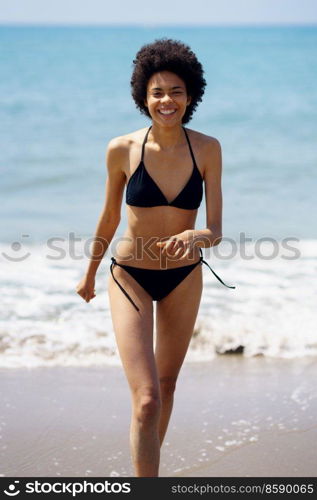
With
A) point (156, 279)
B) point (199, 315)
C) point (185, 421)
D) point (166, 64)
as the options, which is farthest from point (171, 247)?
point (199, 315)

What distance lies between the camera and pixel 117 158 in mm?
4273

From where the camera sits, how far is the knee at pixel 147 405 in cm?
383

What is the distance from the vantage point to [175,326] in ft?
14.0

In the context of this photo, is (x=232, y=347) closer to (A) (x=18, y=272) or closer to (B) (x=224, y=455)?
(B) (x=224, y=455)

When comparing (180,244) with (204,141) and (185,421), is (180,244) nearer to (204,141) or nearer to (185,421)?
(204,141)

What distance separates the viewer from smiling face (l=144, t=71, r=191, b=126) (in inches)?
166

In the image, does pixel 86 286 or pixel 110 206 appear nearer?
pixel 110 206

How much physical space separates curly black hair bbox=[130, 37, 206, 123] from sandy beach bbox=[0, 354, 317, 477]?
2.03 m

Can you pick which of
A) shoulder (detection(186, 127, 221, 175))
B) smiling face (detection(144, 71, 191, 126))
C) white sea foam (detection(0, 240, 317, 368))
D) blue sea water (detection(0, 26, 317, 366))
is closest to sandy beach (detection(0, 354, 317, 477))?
white sea foam (detection(0, 240, 317, 368))

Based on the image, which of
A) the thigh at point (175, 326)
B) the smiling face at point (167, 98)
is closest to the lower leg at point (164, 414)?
the thigh at point (175, 326)

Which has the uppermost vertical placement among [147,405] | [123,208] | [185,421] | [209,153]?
[209,153]

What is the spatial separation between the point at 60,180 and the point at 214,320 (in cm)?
725

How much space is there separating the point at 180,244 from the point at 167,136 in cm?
67

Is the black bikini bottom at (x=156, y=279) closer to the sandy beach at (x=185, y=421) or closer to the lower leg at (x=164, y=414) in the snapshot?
the lower leg at (x=164, y=414)
